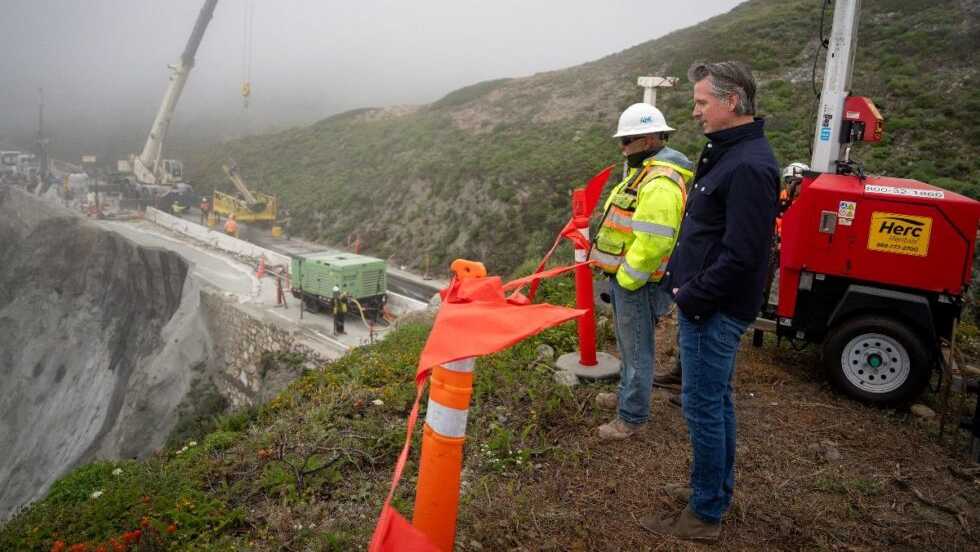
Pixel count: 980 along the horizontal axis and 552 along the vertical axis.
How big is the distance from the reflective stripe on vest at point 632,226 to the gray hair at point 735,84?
0.80 metres

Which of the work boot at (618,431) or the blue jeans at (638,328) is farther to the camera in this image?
the work boot at (618,431)

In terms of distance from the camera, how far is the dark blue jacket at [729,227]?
2623 mm

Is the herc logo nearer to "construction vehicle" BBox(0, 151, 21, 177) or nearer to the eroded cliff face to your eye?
the eroded cliff face

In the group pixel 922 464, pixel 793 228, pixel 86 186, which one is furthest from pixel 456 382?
pixel 86 186

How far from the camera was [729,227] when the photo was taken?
2.66 m

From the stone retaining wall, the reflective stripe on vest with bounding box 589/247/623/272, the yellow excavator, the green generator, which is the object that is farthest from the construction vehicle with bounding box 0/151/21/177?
the reflective stripe on vest with bounding box 589/247/623/272

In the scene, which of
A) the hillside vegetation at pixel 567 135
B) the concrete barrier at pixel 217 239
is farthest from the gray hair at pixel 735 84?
the concrete barrier at pixel 217 239

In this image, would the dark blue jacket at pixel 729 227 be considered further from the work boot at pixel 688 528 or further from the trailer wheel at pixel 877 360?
the trailer wheel at pixel 877 360

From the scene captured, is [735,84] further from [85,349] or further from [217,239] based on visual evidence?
[85,349]

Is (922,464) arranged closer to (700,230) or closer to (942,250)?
(942,250)

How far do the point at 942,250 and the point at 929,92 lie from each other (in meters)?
17.7

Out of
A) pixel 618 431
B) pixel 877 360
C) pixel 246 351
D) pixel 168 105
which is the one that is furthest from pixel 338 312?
pixel 168 105

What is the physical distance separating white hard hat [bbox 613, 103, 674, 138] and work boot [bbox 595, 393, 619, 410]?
1.95m

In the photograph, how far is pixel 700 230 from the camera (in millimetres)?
2861
